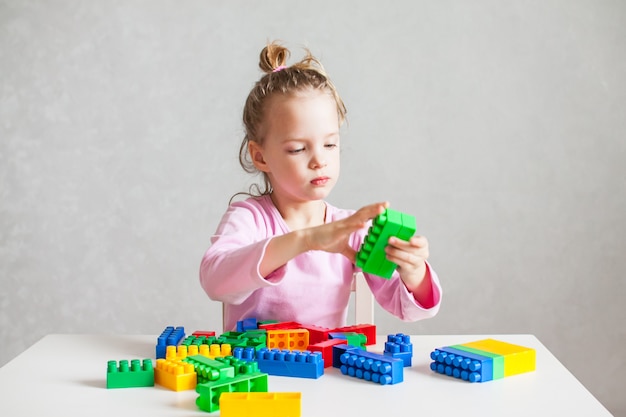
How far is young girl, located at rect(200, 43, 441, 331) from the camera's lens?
1.26 m

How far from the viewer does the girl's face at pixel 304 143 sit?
4.57ft

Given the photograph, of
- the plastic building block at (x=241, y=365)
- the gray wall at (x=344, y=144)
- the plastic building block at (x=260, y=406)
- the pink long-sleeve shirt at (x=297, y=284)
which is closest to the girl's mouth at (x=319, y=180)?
the pink long-sleeve shirt at (x=297, y=284)

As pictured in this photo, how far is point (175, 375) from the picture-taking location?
961 millimetres

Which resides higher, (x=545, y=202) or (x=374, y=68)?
(x=374, y=68)

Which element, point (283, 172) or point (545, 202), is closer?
point (283, 172)

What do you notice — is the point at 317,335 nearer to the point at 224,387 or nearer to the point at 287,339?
the point at 287,339

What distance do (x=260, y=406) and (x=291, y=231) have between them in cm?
60

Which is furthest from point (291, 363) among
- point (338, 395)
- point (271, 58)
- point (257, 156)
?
point (271, 58)

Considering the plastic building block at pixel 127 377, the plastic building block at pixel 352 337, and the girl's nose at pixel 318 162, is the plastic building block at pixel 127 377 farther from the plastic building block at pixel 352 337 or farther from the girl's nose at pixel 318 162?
the girl's nose at pixel 318 162

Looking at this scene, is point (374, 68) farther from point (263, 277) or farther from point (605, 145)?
point (263, 277)

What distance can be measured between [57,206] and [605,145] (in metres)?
1.94

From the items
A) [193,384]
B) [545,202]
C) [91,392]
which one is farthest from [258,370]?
[545,202]

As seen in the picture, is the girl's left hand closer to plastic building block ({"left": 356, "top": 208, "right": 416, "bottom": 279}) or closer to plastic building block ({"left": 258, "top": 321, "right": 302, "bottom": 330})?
plastic building block ({"left": 356, "top": 208, "right": 416, "bottom": 279})

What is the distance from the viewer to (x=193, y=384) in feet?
3.21
